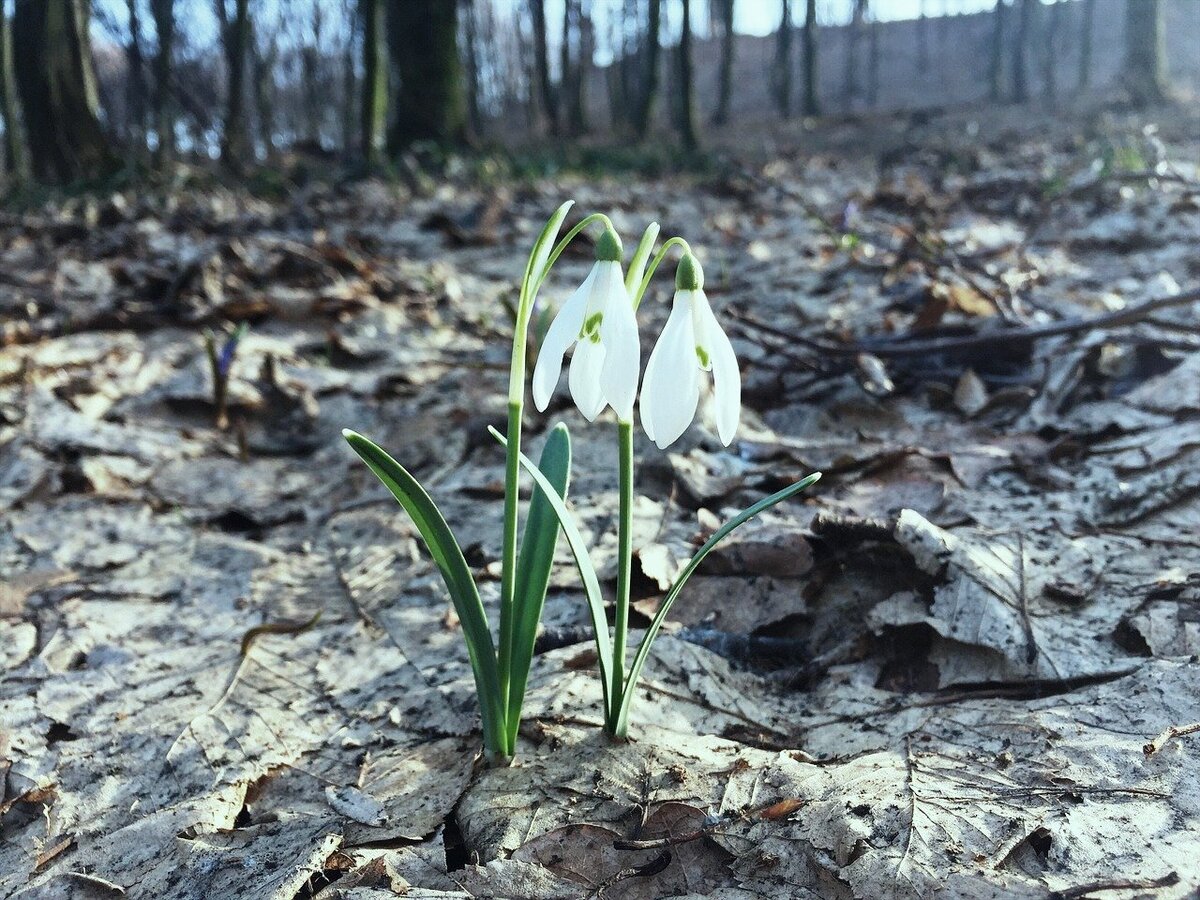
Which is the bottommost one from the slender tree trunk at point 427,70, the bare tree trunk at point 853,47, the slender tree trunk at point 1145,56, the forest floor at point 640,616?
the forest floor at point 640,616

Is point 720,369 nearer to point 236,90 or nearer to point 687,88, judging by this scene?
point 236,90

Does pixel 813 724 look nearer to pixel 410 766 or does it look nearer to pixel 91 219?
pixel 410 766

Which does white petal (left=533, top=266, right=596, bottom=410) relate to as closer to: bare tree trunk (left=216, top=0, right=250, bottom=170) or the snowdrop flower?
the snowdrop flower

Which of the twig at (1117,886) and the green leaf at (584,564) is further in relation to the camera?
the green leaf at (584,564)

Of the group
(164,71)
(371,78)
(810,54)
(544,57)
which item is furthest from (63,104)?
(810,54)

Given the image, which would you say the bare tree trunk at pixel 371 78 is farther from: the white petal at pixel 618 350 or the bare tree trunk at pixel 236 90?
the white petal at pixel 618 350

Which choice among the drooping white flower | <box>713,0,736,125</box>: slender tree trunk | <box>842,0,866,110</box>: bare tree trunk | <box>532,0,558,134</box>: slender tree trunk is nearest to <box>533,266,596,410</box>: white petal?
the drooping white flower

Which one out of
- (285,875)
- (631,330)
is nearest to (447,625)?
(285,875)

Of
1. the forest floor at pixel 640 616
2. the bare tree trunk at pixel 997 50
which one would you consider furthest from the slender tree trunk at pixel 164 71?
the bare tree trunk at pixel 997 50
